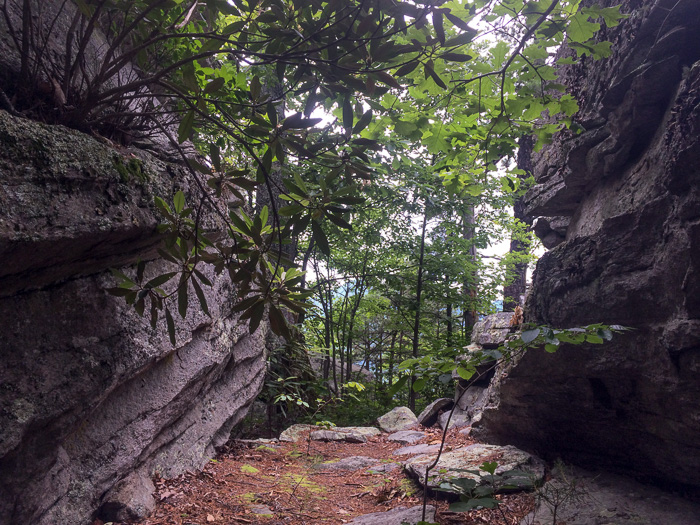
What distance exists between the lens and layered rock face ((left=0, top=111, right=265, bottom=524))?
1760 millimetres

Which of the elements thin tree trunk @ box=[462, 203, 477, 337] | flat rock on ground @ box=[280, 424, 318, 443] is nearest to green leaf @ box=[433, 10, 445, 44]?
flat rock on ground @ box=[280, 424, 318, 443]

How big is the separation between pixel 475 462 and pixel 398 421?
15.1ft

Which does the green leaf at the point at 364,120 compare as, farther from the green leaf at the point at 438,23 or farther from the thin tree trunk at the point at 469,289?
the thin tree trunk at the point at 469,289

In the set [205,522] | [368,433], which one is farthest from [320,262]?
[205,522]

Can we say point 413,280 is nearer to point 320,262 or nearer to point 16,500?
point 320,262

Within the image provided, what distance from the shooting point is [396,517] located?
9.27 ft

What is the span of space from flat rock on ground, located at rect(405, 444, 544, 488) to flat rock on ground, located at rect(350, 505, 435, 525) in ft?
1.15

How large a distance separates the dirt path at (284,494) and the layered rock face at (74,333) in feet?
1.17

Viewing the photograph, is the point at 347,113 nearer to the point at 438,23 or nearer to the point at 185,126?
the point at 438,23

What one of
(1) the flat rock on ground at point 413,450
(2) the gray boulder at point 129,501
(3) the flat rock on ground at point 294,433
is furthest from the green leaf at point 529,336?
(3) the flat rock on ground at point 294,433

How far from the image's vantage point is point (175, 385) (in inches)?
126

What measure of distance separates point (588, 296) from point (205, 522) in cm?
312

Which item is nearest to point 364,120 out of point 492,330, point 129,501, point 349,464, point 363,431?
point 129,501

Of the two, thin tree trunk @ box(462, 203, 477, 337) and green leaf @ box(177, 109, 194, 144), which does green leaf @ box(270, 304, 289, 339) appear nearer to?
green leaf @ box(177, 109, 194, 144)
